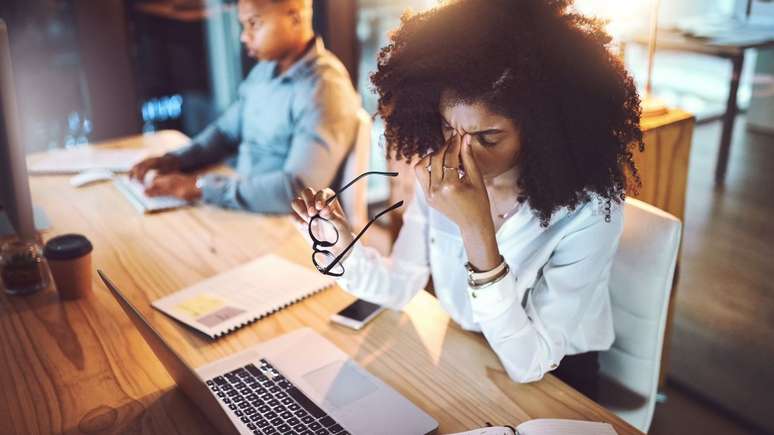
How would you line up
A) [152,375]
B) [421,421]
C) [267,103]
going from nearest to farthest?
[421,421] → [152,375] → [267,103]

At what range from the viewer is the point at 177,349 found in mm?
1200

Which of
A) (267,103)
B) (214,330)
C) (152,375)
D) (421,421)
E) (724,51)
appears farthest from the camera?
(267,103)

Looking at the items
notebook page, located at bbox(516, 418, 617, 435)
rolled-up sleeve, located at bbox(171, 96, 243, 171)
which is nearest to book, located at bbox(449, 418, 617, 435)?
notebook page, located at bbox(516, 418, 617, 435)

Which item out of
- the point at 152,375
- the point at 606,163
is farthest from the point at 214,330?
the point at 606,163

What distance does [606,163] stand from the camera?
3.67 feet

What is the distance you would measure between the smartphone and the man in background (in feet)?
1.88

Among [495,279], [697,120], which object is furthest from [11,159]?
[697,120]

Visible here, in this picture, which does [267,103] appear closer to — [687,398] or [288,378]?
[288,378]

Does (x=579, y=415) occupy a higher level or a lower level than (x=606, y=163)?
lower

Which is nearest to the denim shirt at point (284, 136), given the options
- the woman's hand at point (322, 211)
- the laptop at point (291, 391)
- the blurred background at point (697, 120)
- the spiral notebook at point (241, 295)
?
the blurred background at point (697, 120)

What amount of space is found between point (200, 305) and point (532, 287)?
25.0 inches

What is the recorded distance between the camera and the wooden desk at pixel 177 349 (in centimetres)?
102

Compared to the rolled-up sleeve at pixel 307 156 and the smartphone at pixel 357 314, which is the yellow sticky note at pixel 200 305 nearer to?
the smartphone at pixel 357 314

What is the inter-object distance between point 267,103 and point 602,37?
3.99ft
